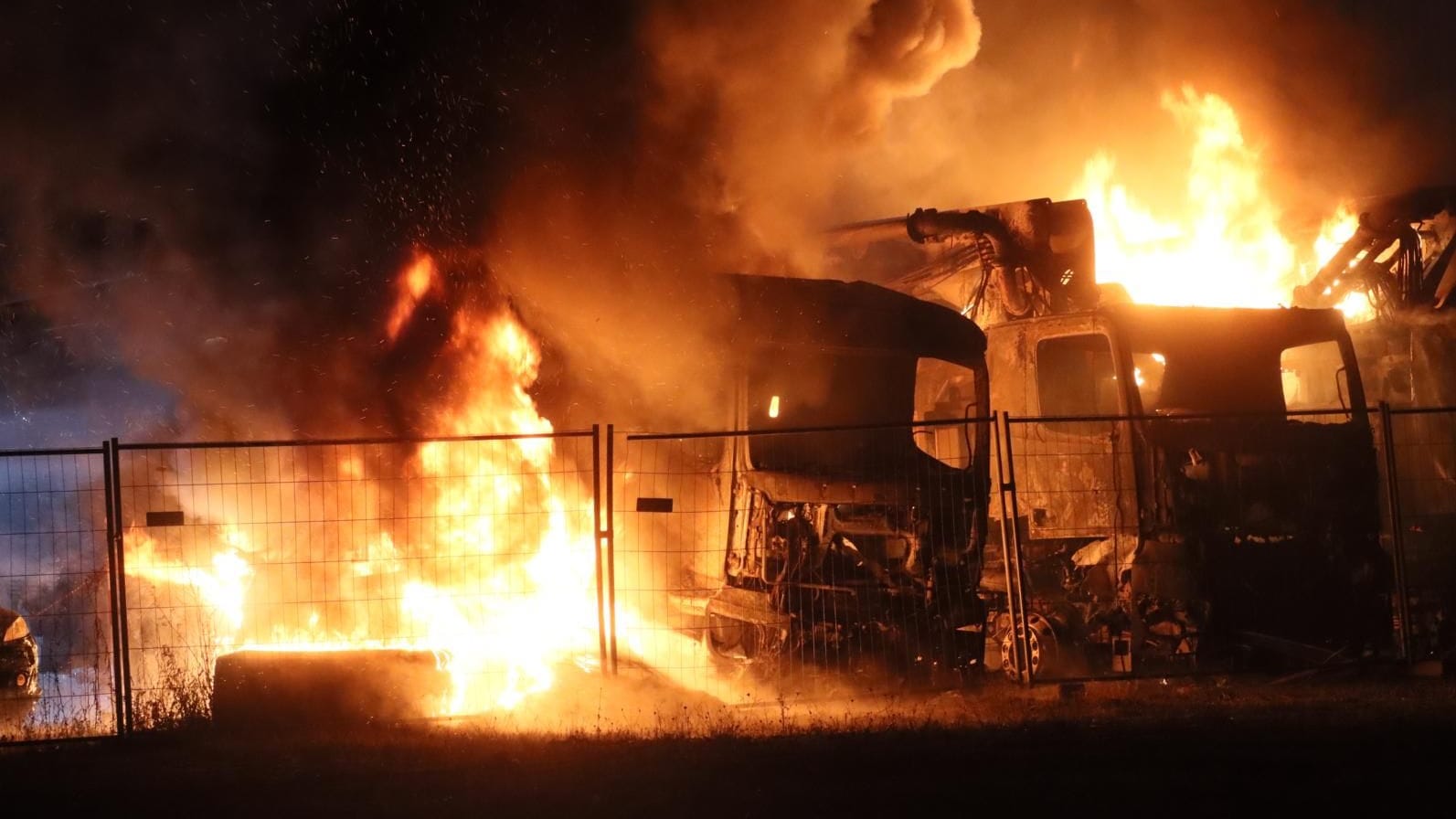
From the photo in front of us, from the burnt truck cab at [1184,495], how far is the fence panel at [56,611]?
662 centimetres

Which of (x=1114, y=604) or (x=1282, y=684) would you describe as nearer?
(x=1282, y=684)

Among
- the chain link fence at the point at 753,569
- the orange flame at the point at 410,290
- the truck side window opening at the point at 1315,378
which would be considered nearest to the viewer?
the chain link fence at the point at 753,569

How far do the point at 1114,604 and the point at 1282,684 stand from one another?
1.29 meters

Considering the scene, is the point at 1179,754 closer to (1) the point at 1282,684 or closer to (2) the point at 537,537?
(1) the point at 1282,684

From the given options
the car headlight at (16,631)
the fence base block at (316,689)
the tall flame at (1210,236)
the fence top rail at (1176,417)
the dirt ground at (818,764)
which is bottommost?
the dirt ground at (818,764)

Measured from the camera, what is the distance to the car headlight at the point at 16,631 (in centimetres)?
917

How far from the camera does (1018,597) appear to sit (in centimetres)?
831

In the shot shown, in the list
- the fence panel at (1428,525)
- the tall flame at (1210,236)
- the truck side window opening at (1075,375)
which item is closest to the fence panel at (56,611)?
the truck side window opening at (1075,375)

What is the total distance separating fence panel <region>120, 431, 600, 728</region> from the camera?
7574mm

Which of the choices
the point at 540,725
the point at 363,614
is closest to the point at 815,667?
the point at 540,725

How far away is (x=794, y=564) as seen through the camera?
828cm

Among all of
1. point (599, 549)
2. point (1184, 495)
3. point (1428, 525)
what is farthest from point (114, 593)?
point (1428, 525)

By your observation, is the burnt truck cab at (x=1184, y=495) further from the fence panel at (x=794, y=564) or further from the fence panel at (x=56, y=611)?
the fence panel at (x=56, y=611)

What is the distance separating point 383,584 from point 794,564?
317 centimetres
